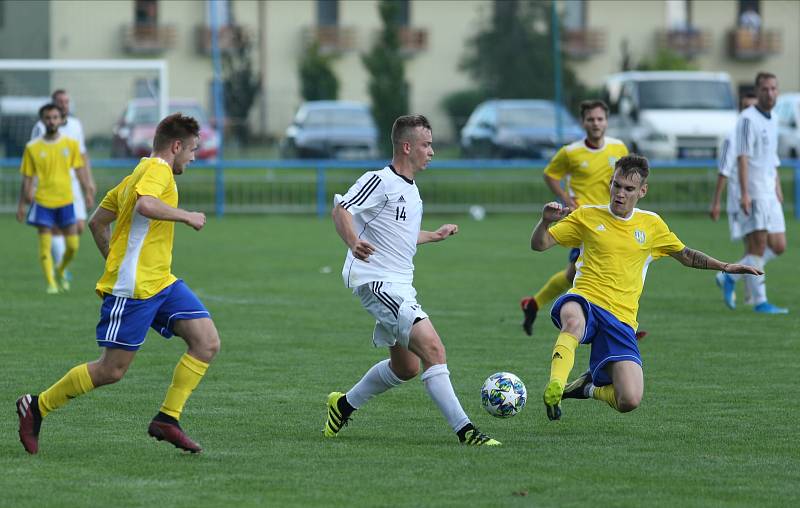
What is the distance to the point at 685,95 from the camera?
3083 centimetres

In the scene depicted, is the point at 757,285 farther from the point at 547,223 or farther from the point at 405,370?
the point at 405,370

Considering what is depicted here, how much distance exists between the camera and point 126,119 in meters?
29.3

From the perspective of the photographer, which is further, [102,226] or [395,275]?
[395,275]

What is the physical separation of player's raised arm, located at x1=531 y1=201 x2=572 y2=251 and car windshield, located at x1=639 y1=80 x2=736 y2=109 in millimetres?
23337

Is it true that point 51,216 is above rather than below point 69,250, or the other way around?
above

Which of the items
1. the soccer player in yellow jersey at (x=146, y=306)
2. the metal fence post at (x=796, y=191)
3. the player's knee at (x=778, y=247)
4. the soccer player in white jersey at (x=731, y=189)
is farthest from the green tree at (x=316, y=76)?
the soccer player in yellow jersey at (x=146, y=306)

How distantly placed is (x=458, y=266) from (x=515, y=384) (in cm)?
1091

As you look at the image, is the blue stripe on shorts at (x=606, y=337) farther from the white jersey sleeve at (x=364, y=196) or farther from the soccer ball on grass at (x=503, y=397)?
the white jersey sleeve at (x=364, y=196)

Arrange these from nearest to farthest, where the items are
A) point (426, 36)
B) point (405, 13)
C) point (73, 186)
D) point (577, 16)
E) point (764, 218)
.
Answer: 1. point (764, 218)
2. point (73, 186)
3. point (405, 13)
4. point (426, 36)
5. point (577, 16)

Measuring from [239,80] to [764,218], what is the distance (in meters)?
27.5

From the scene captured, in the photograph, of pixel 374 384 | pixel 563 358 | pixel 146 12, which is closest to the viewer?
pixel 563 358

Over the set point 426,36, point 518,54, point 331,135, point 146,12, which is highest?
point 146,12

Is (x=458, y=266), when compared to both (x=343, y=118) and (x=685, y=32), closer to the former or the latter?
(x=343, y=118)

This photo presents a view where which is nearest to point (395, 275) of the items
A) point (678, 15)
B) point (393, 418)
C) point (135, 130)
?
point (393, 418)
